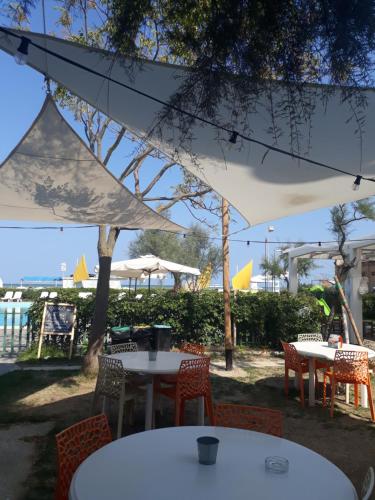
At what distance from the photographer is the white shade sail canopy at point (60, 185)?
3.60m

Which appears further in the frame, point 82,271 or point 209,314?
point 82,271

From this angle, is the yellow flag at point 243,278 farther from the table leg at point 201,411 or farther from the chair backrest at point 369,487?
the chair backrest at point 369,487

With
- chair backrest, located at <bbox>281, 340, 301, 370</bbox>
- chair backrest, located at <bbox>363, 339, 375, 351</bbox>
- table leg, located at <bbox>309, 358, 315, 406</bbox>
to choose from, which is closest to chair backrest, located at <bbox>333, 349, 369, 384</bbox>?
table leg, located at <bbox>309, 358, 315, 406</bbox>

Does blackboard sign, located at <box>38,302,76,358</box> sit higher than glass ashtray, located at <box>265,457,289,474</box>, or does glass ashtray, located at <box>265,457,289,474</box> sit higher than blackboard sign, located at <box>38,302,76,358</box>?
blackboard sign, located at <box>38,302,76,358</box>

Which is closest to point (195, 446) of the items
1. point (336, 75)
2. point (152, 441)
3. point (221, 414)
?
point (152, 441)

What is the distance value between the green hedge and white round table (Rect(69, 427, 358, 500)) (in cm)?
633

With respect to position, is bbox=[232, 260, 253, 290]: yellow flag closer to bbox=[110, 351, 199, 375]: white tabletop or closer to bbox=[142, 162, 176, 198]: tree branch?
bbox=[142, 162, 176, 198]: tree branch

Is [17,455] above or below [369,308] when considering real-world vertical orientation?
below

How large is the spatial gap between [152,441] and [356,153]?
2944 mm

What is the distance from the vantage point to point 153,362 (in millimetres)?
4254

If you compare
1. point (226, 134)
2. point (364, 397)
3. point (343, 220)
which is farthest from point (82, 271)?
point (226, 134)

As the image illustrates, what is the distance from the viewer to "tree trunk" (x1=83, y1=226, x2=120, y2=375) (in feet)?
21.1

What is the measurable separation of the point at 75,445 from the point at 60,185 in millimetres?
Result: 2999

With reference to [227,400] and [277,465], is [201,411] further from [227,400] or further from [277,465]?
[277,465]
